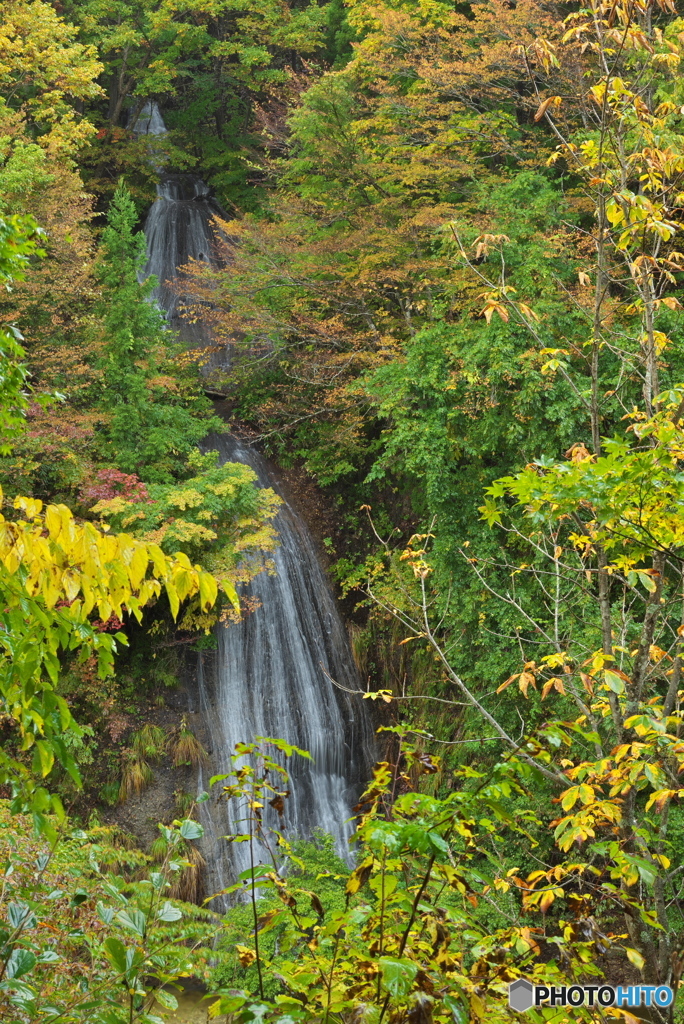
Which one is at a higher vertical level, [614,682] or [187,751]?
[614,682]

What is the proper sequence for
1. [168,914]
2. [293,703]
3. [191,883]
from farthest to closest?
[293,703], [191,883], [168,914]

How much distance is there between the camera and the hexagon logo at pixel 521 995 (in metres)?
2.26

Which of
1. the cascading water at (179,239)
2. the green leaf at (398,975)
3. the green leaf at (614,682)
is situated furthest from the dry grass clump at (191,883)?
the cascading water at (179,239)

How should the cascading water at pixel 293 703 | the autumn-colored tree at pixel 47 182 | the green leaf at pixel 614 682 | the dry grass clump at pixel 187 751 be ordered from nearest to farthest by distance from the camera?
the green leaf at pixel 614 682, the dry grass clump at pixel 187 751, the cascading water at pixel 293 703, the autumn-colored tree at pixel 47 182

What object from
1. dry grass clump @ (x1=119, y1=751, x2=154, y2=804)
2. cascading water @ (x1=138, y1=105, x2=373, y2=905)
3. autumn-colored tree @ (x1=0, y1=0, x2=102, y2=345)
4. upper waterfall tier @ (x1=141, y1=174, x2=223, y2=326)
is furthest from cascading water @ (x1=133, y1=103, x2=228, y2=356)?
dry grass clump @ (x1=119, y1=751, x2=154, y2=804)

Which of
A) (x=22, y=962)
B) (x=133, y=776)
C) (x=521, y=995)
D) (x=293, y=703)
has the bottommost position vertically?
(x=133, y=776)

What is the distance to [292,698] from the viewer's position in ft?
34.7

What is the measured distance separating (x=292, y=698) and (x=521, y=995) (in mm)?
8444

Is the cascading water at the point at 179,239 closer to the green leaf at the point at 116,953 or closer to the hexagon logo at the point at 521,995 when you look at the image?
the hexagon logo at the point at 521,995

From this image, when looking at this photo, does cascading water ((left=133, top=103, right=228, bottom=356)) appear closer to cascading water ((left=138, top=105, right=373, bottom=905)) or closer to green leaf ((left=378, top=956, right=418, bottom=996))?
cascading water ((left=138, top=105, right=373, bottom=905))

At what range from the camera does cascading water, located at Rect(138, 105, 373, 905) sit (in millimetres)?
9766

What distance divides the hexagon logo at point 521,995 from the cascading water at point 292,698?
23.7 ft

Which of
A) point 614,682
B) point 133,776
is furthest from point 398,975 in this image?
point 133,776

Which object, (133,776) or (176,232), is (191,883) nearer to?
(133,776)
